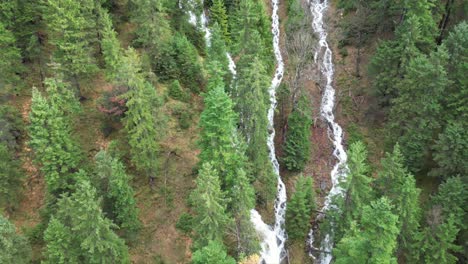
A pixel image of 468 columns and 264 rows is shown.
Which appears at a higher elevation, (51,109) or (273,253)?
(51,109)

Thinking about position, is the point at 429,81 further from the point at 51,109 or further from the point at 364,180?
the point at 51,109

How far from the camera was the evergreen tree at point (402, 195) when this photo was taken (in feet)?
101

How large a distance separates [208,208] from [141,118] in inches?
440

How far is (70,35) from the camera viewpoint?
39000 millimetres

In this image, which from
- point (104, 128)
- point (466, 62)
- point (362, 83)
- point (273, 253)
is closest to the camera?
point (466, 62)

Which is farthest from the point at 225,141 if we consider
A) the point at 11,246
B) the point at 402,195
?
the point at 11,246

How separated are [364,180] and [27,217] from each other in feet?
99.0

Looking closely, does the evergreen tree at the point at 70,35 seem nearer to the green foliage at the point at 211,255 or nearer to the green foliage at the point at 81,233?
the green foliage at the point at 81,233

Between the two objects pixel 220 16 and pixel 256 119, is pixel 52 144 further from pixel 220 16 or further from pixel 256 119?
pixel 220 16

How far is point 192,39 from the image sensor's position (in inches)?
2165

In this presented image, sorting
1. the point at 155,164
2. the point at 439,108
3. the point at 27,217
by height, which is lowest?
the point at 27,217

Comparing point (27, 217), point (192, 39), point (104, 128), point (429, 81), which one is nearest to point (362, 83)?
point (429, 81)

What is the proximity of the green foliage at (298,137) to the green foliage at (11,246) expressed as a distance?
85.0 ft

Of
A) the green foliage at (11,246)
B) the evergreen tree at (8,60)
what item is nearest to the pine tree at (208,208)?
the green foliage at (11,246)
